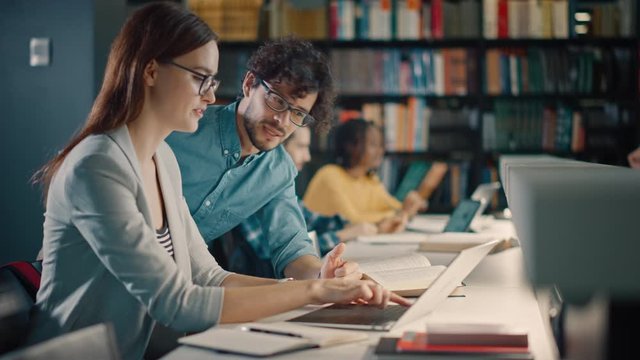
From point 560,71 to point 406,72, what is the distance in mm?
943

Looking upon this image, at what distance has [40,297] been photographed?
1697 millimetres

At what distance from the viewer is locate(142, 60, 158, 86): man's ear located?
69.1 inches

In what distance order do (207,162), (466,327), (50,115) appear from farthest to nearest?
(50,115) < (207,162) < (466,327)

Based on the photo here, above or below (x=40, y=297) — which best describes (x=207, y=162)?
above

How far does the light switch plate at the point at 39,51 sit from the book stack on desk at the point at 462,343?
280 centimetres

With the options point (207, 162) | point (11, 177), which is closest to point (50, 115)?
point (11, 177)

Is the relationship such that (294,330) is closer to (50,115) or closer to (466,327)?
(466,327)

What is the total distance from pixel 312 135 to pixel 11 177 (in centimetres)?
207

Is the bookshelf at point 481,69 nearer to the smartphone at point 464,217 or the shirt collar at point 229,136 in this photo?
the smartphone at point 464,217

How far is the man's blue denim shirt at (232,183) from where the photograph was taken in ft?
8.27

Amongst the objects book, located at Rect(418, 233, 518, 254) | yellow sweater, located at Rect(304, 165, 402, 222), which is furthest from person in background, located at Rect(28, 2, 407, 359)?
yellow sweater, located at Rect(304, 165, 402, 222)

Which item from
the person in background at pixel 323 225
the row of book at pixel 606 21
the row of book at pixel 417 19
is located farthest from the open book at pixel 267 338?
the row of book at pixel 606 21

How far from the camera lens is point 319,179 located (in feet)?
14.9

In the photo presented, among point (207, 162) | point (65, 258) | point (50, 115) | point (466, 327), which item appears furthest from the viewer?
point (50, 115)
